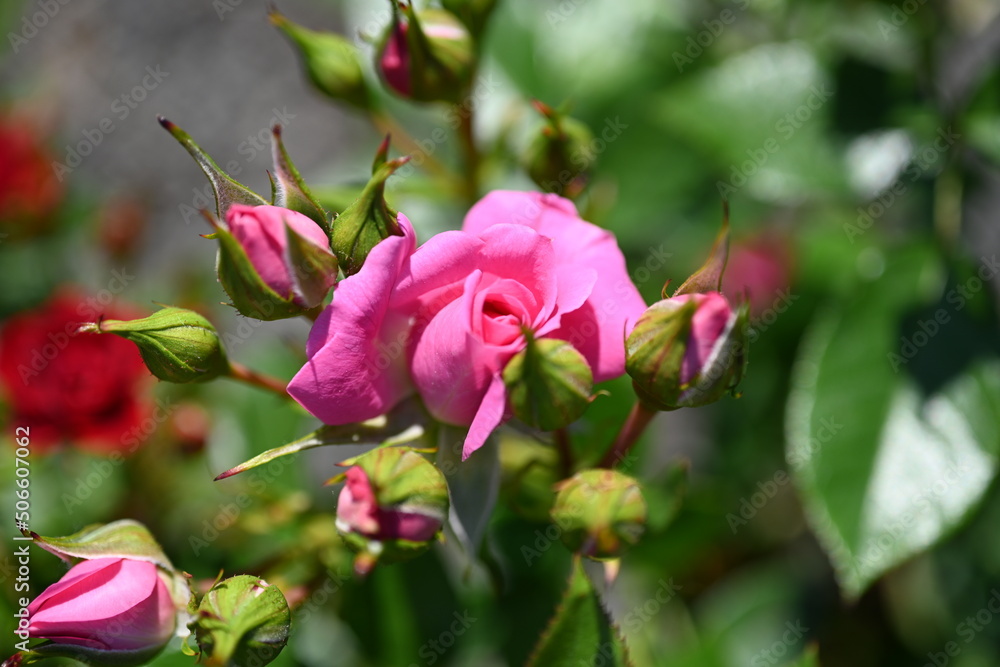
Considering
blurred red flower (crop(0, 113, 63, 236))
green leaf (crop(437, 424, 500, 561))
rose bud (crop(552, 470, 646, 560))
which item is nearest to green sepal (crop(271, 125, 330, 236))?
green leaf (crop(437, 424, 500, 561))

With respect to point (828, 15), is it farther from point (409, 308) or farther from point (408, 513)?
point (408, 513)

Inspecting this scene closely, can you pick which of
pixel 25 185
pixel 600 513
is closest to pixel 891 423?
pixel 600 513

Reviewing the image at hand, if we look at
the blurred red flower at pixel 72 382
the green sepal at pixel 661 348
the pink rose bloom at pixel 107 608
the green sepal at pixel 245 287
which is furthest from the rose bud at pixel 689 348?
the blurred red flower at pixel 72 382

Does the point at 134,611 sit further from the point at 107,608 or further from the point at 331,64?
the point at 331,64

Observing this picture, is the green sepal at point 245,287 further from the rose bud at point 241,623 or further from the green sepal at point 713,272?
the green sepal at point 713,272

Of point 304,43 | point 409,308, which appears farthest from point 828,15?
point 409,308

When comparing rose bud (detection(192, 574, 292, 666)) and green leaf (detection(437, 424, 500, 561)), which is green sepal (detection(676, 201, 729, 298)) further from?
rose bud (detection(192, 574, 292, 666))

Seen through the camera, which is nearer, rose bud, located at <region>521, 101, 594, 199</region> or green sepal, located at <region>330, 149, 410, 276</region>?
green sepal, located at <region>330, 149, 410, 276</region>
